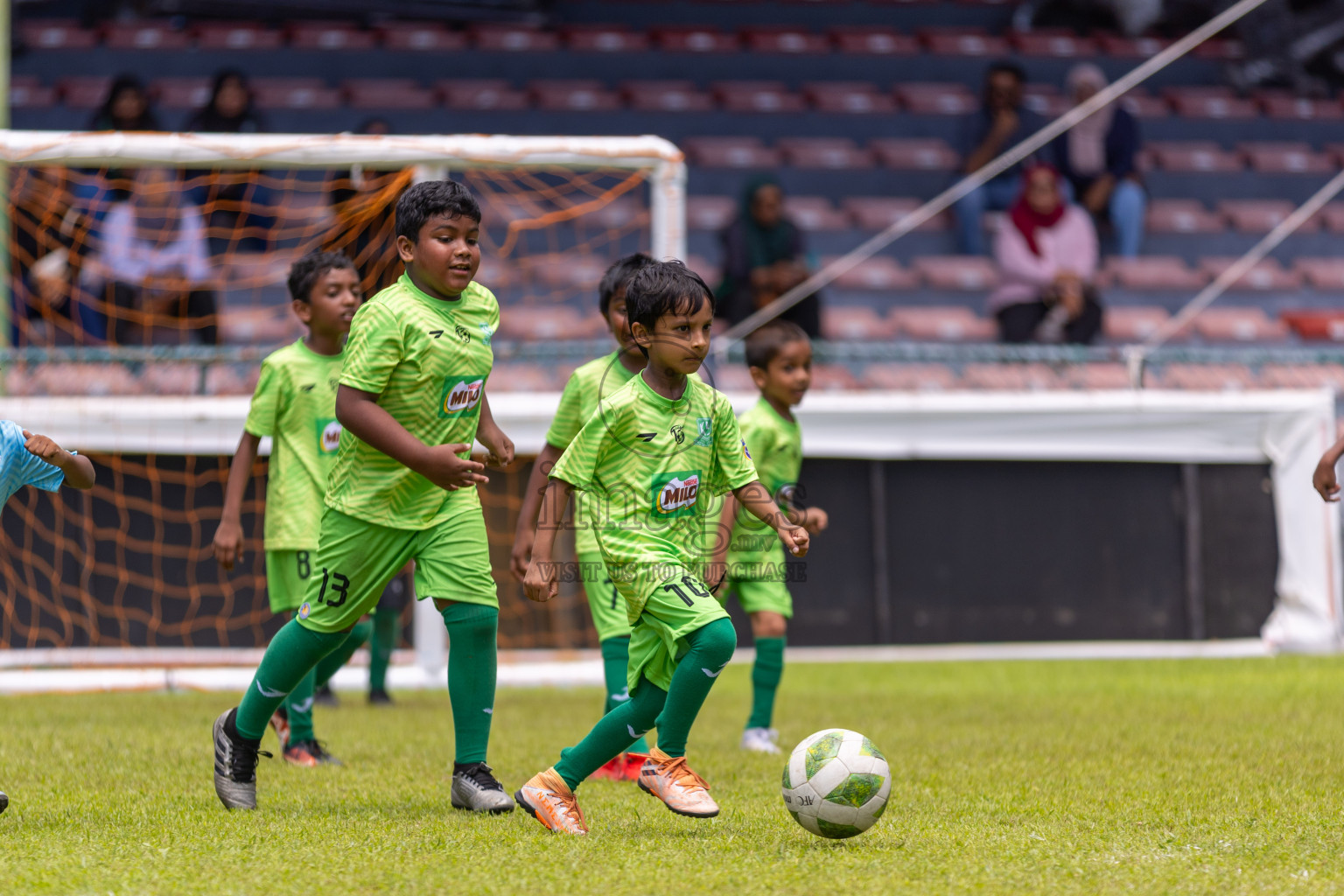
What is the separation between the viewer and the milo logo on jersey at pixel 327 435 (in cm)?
554

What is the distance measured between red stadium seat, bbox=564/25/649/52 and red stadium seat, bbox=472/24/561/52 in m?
0.20

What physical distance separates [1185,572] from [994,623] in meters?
1.21

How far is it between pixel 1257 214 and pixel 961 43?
361 centimetres

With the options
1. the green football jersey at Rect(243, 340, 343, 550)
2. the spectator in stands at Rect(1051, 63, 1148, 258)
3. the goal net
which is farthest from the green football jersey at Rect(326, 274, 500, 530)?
the spectator in stands at Rect(1051, 63, 1148, 258)

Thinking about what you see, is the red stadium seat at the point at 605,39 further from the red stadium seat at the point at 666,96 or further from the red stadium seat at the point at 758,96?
the red stadium seat at the point at 758,96

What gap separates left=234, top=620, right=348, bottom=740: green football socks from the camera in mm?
4145

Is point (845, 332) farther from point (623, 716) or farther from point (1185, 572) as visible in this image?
point (623, 716)

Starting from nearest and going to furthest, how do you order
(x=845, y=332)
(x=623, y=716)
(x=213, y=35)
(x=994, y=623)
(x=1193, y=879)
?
(x=1193, y=879) < (x=623, y=716) < (x=994, y=623) < (x=845, y=332) < (x=213, y=35)

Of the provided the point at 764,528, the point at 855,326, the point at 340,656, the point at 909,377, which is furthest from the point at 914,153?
the point at 340,656

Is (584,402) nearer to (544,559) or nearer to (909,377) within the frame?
(544,559)

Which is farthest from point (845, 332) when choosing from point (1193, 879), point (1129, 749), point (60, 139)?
point (1193, 879)

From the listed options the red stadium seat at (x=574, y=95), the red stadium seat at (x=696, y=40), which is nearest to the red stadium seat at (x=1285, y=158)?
the red stadium seat at (x=696, y=40)

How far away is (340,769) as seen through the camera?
5.02 metres

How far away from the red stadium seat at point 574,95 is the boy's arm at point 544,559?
11.2 m
